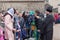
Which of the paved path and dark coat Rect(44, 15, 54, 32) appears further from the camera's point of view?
the paved path

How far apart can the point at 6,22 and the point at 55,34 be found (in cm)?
499

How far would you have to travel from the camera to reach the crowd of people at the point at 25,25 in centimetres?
934

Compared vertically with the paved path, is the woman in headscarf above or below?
above

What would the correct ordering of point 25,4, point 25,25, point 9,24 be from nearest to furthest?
point 9,24
point 25,25
point 25,4

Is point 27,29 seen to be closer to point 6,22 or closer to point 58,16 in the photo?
point 6,22

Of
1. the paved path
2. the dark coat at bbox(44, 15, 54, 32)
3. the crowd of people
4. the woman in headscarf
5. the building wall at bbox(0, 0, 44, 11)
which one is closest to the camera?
the woman in headscarf

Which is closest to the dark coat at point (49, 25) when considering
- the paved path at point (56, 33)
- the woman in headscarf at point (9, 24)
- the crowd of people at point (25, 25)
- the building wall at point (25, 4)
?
the crowd of people at point (25, 25)

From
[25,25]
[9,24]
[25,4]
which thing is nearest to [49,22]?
[9,24]

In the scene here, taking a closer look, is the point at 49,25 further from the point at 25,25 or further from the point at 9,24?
the point at 25,25

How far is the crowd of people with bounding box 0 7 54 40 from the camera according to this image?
A: 30.7 feet

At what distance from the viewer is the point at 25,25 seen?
10.9 m

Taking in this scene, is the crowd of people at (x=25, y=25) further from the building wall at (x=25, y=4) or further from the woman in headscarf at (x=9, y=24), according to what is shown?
the building wall at (x=25, y=4)

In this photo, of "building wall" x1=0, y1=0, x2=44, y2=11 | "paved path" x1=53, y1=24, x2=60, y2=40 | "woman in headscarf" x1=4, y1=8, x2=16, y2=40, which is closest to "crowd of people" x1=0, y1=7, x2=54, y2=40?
"woman in headscarf" x1=4, y1=8, x2=16, y2=40

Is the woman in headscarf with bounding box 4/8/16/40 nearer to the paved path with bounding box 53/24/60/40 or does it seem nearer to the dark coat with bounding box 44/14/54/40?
the dark coat with bounding box 44/14/54/40
